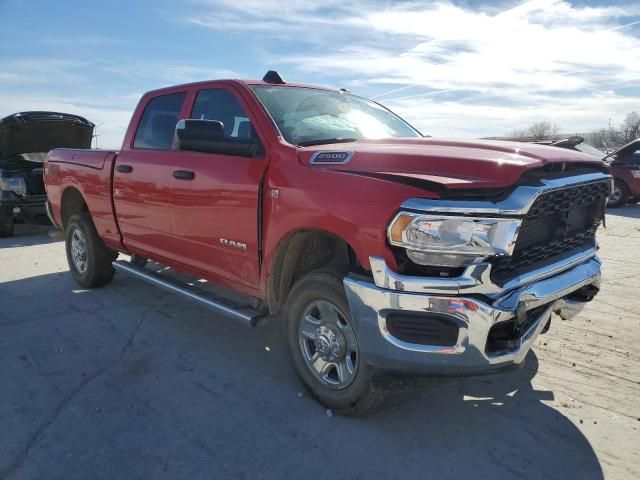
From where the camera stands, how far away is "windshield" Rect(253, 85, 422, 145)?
Answer: 3586 mm

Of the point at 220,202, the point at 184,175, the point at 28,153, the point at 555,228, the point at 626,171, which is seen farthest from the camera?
the point at 626,171

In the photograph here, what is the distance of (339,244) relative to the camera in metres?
3.26

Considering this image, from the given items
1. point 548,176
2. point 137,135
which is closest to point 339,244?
point 548,176

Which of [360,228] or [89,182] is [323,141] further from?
[89,182]

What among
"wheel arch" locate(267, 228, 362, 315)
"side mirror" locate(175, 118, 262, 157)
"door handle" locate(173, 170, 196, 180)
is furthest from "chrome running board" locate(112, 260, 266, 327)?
"side mirror" locate(175, 118, 262, 157)

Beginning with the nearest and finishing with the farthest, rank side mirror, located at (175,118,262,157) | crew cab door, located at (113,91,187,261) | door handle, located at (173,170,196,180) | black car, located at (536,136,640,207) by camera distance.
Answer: side mirror, located at (175,118,262,157), door handle, located at (173,170,196,180), crew cab door, located at (113,91,187,261), black car, located at (536,136,640,207)

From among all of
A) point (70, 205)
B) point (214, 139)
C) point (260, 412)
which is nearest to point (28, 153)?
point (70, 205)

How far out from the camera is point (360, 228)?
2.68 metres

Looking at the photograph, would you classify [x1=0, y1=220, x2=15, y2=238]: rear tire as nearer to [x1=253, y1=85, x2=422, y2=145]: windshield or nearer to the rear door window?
the rear door window

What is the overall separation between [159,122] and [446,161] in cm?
297

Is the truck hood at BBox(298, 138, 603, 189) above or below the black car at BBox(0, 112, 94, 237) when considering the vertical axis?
above

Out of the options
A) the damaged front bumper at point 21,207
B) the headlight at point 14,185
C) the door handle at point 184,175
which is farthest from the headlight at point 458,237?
the headlight at point 14,185

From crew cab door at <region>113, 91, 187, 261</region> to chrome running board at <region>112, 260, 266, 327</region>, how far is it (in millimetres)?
179

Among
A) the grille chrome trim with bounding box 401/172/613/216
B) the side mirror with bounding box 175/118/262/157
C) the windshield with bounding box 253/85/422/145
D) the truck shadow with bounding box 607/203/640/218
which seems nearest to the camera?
the grille chrome trim with bounding box 401/172/613/216
